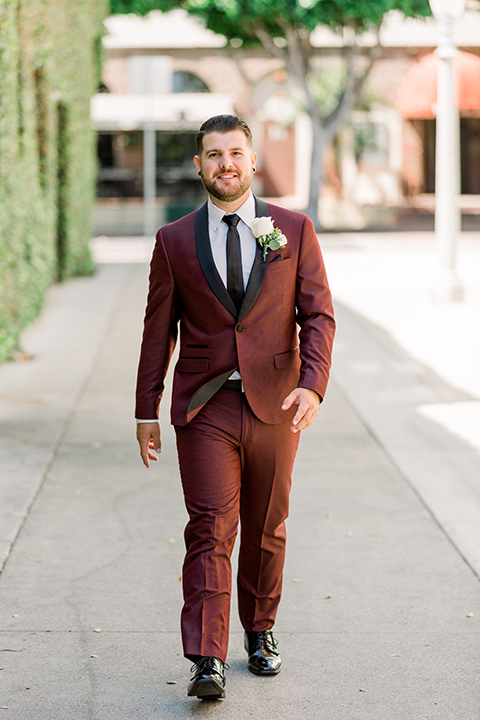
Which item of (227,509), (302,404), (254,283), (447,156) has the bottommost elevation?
(227,509)

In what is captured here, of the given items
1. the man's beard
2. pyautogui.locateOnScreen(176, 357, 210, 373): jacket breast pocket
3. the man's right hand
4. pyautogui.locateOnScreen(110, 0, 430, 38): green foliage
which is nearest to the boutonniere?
the man's beard

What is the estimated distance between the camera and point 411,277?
17344mm

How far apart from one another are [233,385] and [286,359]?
0.21 meters

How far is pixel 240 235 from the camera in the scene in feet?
12.4

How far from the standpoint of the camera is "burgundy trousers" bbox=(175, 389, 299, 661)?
3.67m

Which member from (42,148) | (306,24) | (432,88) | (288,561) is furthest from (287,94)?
(288,561)

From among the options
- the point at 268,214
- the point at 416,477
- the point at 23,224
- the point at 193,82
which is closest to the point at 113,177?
the point at 193,82

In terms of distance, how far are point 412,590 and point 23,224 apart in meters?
7.83

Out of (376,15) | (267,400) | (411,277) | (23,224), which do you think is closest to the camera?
(267,400)

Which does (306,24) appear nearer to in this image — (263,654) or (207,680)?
(263,654)

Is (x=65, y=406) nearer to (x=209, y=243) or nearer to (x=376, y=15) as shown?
(x=209, y=243)

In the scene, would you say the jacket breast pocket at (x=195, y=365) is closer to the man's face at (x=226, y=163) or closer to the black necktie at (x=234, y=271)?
the black necktie at (x=234, y=271)

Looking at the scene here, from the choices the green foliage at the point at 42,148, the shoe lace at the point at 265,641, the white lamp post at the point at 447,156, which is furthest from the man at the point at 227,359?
the white lamp post at the point at 447,156

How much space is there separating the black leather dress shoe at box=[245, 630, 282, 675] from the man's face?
152 centimetres
